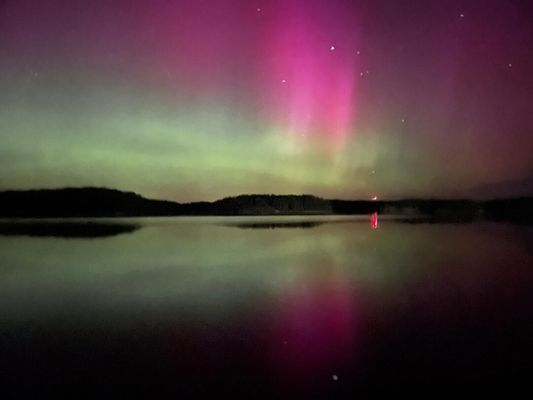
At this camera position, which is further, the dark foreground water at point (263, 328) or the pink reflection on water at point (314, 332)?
the pink reflection on water at point (314, 332)

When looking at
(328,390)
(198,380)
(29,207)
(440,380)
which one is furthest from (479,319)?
(29,207)

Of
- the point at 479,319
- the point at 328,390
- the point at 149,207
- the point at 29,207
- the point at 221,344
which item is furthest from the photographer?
the point at 149,207

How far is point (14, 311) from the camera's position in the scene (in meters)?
3.43

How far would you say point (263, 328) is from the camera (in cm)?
300

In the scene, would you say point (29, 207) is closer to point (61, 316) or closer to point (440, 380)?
point (61, 316)

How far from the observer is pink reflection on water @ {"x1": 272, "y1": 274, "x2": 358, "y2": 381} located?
2363mm

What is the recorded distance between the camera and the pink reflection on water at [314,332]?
2363 mm

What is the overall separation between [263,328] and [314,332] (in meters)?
0.28

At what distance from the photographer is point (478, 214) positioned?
93.7 ft

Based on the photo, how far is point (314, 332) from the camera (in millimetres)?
2936

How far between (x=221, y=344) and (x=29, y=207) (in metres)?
20.3

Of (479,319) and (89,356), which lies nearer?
(89,356)

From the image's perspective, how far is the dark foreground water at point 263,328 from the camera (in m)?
2.17

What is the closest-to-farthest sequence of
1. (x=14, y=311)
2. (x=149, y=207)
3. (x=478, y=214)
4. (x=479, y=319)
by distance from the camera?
1. (x=479, y=319)
2. (x=14, y=311)
3. (x=478, y=214)
4. (x=149, y=207)
